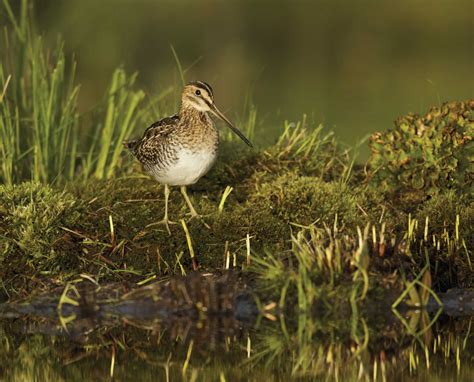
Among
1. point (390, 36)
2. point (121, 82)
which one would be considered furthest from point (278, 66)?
point (121, 82)

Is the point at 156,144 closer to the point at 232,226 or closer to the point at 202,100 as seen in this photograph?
the point at 202,100

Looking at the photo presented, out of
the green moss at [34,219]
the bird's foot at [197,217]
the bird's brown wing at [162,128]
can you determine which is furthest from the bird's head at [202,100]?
the green moss at [34,219]

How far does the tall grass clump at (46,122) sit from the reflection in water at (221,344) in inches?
107

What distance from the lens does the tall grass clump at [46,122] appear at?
10.2 metres

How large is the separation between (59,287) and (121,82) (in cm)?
340

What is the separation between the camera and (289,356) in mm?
6543

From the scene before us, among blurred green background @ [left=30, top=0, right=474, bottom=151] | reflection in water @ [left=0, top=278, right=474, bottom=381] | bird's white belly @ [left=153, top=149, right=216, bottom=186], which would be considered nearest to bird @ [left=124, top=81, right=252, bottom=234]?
bird's white belly @ [left=153, top=149, right=216, bottom=186]

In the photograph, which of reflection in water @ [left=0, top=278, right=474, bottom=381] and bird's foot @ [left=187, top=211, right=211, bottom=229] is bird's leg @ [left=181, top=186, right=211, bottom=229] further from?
reflection in water @ [left=0, top=278, right=474, bottom=381]

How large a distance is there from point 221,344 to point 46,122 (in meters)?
4.16

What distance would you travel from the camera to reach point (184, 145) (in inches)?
357

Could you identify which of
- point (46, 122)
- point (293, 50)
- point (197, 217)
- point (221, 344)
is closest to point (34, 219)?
point (197, 217)

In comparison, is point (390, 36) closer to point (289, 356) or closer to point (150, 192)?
point (150, 192)

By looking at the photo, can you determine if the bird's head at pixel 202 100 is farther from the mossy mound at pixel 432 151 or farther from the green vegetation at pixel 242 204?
the mossy mound at pixel 432 151

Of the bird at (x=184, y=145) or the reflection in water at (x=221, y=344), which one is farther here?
the bird at (x=184, y=145)
